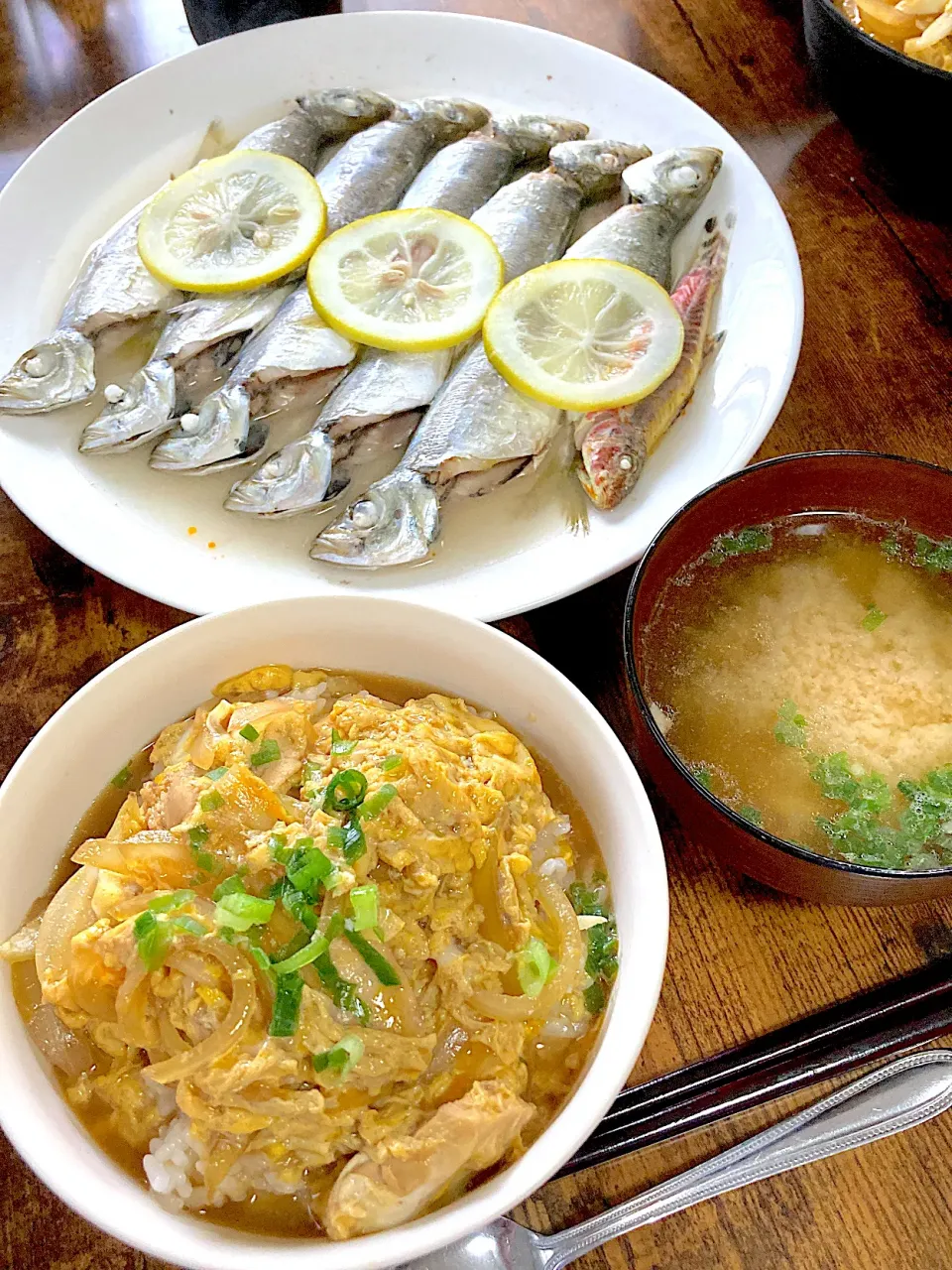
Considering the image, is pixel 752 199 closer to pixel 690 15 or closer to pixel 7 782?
pixel 690 15

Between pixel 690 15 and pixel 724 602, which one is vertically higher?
pixel 690 15

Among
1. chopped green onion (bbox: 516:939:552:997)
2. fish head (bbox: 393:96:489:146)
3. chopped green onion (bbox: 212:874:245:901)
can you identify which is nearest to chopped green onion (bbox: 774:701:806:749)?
chopped green onion (bbox: 516:939:552:997)

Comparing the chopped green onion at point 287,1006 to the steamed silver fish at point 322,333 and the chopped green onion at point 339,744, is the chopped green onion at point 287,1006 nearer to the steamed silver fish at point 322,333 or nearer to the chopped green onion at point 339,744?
the chopped green onion at point 339,744

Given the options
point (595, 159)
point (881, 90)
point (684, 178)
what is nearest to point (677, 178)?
point (684, 178)

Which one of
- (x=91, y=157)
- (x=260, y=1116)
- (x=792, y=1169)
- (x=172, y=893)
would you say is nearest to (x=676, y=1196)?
(x=792, y=1169)

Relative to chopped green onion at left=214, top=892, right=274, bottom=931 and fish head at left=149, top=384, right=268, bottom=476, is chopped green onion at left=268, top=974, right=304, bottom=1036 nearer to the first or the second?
chopped green onion at left=214, top=892, right=274, bottom=931
